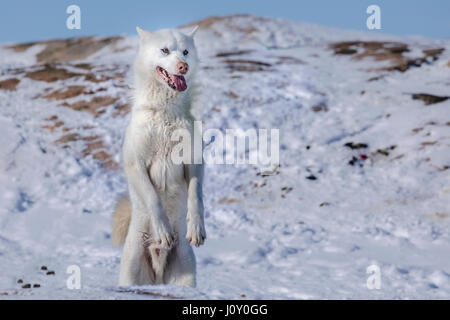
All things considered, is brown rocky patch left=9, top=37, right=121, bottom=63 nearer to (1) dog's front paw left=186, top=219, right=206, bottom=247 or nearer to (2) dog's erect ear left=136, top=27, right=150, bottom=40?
(2) dog's erect ear left=136, top=27, right=150, bottom=40

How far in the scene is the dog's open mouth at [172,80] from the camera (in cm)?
458

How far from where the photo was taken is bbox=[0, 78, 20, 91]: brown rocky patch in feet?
53.5

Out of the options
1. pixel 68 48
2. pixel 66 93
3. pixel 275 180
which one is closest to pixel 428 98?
pixel 275 180

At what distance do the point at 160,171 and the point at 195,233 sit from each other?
0.71 meters

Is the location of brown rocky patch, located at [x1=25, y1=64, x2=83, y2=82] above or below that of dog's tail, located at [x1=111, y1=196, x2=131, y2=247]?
above

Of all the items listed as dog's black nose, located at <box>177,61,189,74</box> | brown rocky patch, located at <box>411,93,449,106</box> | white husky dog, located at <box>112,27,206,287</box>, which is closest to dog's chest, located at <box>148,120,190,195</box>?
white husky dog, located at <box>112,27,206,287</box>

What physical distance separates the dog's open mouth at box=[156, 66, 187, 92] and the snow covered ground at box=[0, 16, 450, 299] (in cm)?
34

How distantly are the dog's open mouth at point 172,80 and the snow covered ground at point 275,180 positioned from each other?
34 centimetres

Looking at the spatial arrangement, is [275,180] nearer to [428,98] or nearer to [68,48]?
[428,98]

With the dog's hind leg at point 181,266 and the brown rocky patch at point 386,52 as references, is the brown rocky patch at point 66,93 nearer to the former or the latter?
the brown rocky patch at point 386,52

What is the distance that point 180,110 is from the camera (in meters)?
4.75

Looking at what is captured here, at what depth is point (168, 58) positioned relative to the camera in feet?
14.9

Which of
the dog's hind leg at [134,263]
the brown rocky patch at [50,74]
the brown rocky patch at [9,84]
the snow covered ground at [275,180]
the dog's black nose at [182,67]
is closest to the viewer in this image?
the dog's black nose at [182,67]

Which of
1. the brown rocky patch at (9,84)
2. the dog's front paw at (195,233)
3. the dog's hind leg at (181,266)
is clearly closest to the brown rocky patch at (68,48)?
the brown rocky patch at (9,84)
